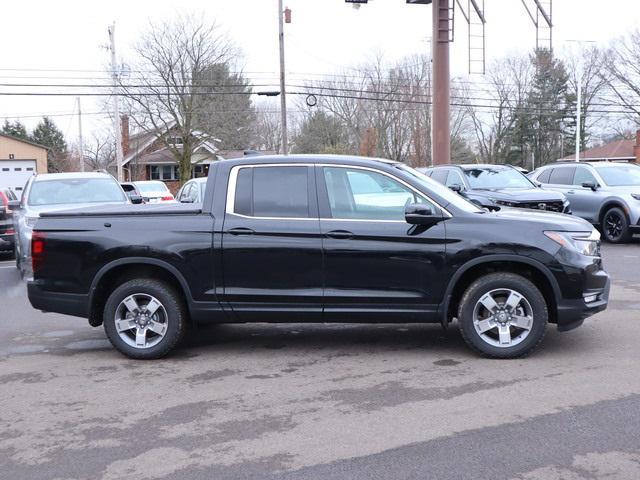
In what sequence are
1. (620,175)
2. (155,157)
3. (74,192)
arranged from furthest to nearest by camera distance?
(155,157) → (620,175) → (74,192)

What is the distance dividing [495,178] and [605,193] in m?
2.36

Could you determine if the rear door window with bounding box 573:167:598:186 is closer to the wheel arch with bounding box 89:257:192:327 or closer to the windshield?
the windshield

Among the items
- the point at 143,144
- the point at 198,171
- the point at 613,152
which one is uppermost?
the point at 143,144

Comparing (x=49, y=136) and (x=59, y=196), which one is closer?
(x=59, y=196)

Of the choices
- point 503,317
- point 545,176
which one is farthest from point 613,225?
point 503,317

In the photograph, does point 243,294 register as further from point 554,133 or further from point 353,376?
point 554,133

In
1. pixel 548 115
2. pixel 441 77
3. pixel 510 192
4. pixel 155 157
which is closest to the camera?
pixel 510 192

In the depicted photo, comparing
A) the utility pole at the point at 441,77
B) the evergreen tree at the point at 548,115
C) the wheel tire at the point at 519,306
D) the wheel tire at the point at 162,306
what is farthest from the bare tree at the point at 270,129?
the wheel tire at the point at 519,306

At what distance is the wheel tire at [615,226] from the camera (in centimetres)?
1476

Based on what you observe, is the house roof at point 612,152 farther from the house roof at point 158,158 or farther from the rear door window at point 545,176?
the rear door window at point 545,176

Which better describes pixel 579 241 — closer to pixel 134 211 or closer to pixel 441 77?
pixel 134 211

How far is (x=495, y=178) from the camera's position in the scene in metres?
15.4

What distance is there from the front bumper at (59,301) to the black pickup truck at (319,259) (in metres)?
0.01

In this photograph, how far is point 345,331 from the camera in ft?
24.9
